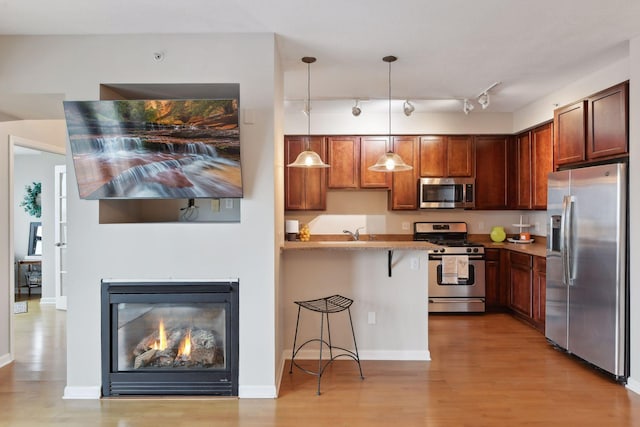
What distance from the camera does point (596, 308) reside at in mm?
3275

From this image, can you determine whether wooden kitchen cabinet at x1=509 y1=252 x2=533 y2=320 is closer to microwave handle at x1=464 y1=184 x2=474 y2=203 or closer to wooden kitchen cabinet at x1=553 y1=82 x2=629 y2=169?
microwave handle at x1=464 y1=184 x2=474 y2=203

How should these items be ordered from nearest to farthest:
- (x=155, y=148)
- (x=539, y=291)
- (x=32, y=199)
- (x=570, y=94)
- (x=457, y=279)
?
1. (x=155, y=148)
2. (x=570, y=94)
3. (x=539, y=291)
4. (x=457, y=279)
5. (x=32, y=199)

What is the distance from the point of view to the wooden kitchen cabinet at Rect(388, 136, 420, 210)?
5.59 m

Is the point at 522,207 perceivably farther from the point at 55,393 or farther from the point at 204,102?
the point at 55,393

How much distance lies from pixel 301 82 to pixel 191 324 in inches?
100

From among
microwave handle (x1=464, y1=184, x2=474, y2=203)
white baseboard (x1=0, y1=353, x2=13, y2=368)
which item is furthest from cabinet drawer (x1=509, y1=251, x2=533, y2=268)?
white baseboard (x1=0, y1=353, x2=13, y2=368)

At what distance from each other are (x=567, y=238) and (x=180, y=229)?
3270mm

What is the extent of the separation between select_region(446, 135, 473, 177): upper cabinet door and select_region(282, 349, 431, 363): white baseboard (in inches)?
110

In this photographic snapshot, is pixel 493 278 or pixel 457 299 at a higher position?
pixel 493 278

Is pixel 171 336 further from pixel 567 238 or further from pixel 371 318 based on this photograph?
pixel 567 238

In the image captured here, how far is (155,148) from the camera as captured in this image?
9.04 feet

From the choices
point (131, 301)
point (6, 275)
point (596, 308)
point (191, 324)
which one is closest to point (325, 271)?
point (191, 324)

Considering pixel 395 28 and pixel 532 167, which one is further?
pixel 532 167

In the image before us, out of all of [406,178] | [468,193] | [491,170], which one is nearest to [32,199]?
[406,178]
